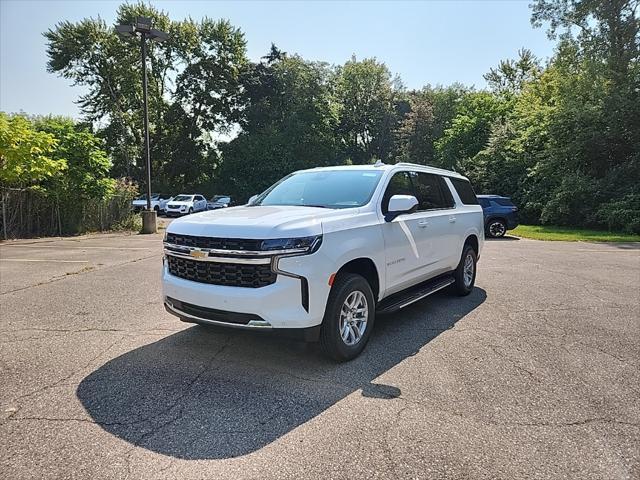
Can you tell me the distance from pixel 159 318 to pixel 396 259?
3078mm

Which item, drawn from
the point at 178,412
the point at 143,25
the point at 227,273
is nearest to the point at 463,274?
the point at 227,273

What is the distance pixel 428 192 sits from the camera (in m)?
6.12

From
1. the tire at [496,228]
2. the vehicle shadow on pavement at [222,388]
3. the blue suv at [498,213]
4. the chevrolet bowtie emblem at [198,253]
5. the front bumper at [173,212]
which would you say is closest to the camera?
the vehicle shadow on pavement at [222,388]

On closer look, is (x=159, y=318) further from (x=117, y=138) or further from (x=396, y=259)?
(x=117, y=138)

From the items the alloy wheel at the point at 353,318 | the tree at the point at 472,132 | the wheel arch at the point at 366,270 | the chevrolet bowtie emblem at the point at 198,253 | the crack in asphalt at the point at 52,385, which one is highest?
the tree at the point at 472,132

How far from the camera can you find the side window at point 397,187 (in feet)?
16.3

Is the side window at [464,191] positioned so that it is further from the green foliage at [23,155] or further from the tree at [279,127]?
the tree at [279,127]

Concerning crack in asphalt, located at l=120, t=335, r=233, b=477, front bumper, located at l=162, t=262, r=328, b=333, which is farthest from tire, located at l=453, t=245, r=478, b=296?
crack in asphalt, located at l=120, t=335, r=233, b=477

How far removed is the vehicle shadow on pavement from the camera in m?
3.04

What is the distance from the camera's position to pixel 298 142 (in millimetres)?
43562

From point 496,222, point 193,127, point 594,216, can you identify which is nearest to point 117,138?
point 193,127

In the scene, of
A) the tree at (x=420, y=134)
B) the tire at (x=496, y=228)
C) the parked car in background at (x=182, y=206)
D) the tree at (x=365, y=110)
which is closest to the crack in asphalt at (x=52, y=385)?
the tire at (x=496, y=228)

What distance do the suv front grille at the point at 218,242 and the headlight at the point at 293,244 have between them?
8 cm

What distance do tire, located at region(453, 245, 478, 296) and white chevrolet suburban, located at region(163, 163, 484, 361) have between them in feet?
4.29
